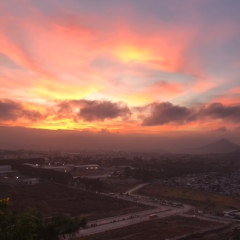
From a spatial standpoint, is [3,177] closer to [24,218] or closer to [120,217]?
[120,217]

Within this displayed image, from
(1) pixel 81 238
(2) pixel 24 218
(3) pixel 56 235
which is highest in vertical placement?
(2) pixel 24 218

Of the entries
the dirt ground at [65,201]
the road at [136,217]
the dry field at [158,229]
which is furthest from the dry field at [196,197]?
the dirt ground at [65,201]

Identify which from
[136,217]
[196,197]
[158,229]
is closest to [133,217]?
[136,217]

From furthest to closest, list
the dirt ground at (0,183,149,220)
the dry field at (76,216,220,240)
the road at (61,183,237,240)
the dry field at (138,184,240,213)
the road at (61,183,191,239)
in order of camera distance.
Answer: the dry field at (138,184,240,213), the dirt ground at (0,183,149,220), the road at (61,183,191,239), the road at (61,183,237,240), the dry field at (76,216,220,240)

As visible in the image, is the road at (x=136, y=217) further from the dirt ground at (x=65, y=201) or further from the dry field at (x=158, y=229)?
the dirt ground at (x=65, y=201)

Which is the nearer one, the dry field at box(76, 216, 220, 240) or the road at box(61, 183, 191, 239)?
the dry field at box(76, 216, 220, 240)

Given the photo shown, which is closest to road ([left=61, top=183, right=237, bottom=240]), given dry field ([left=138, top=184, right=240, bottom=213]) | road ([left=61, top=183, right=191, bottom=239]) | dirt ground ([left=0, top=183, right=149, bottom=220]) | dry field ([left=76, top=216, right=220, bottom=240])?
road ([left=61, top=183, right=191, bottom=239])

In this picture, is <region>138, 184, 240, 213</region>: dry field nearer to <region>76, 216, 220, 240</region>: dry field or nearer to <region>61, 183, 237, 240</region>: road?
<region>61, 183, 237, 240</region>: road

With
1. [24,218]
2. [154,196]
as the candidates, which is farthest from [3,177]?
[24,218]
